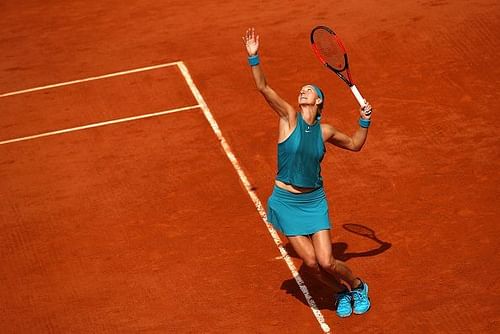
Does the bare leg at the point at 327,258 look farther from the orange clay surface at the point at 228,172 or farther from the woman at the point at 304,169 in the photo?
the orange clay surface at the point at 228,172

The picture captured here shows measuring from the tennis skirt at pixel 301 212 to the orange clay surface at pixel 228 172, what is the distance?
1034 millimetres

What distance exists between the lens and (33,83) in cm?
1573

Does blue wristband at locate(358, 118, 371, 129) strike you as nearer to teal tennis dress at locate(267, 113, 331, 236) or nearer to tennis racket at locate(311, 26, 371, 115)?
teal tennis dress at locate(267, 113, 331, 236)

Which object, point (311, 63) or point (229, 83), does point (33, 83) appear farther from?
point (311, 63)

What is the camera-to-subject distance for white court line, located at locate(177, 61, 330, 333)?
10047 millimetres

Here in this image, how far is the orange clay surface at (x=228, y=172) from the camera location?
10219 millimetres

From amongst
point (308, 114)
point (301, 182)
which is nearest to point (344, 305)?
point (301, 182)

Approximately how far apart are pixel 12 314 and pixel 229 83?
5.88m

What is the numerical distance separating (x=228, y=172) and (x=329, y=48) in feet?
9.23

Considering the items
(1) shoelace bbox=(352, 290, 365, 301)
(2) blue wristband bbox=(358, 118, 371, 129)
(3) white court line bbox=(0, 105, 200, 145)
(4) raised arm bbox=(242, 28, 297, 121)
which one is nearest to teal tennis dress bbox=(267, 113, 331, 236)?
(4) raised arm bbox=(242, 28, 297, 121)

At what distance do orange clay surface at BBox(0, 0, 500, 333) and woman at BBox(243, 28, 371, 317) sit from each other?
83 centimetres

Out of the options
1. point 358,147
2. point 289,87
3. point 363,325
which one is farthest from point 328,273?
point 289,87

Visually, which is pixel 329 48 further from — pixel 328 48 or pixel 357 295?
pixel 357 295

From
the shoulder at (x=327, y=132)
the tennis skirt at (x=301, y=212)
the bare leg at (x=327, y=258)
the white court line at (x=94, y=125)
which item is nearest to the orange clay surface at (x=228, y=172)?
the white court line at (x=94, y=125)
